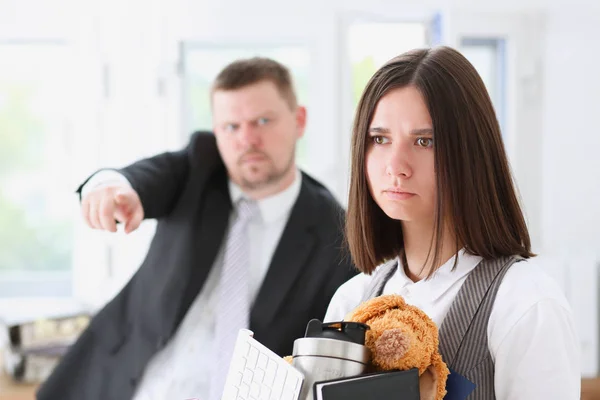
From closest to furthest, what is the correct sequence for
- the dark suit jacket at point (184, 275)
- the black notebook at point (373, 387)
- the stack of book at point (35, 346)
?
the black notebook at point (373, 387)
the dark suit jacket at point (184, 275)
the stack of book at point (35, 346)

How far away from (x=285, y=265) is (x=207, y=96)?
3.59 feet

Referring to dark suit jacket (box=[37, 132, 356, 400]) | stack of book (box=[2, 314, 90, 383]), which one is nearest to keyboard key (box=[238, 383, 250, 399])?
dark suit jacket (box=[37, 132, 356, 400])

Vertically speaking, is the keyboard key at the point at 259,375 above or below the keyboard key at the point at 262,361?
below

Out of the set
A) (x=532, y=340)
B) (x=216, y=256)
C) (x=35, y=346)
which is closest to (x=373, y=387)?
(x=532, y=340)

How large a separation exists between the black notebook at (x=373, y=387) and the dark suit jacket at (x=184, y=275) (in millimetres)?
715

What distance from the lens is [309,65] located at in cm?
240

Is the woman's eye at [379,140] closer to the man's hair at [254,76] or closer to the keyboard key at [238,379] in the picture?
the keyboard key at [238,379]

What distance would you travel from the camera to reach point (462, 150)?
0.77 meters

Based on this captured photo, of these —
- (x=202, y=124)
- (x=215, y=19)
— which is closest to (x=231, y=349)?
(x=202, y=124)

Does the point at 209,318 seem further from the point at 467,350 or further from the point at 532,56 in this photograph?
the point at 532,56

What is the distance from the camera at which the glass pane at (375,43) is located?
242cm

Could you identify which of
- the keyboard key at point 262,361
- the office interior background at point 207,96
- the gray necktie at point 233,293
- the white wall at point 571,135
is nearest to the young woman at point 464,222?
the keyboard key at point 262,361

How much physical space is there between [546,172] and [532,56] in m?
0.40

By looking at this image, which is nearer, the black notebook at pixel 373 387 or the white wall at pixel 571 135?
the black notebook at pixel 373 387
